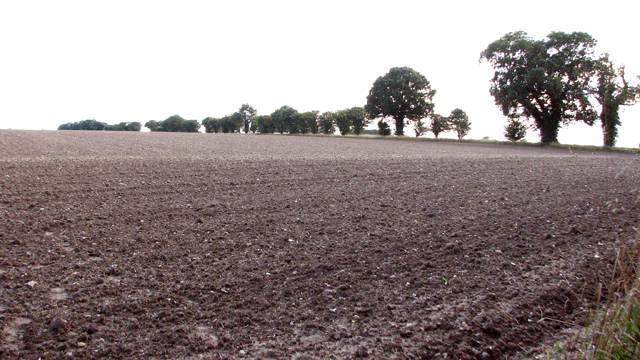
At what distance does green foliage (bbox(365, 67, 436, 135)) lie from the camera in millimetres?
52500

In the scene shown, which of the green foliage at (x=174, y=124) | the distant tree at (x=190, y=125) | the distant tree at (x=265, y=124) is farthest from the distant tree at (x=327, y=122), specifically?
the green foliage at (x=174, y=124)

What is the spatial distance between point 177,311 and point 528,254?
4744mm

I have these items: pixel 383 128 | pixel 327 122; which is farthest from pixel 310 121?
pixel 383 128

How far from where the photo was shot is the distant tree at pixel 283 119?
225 feet

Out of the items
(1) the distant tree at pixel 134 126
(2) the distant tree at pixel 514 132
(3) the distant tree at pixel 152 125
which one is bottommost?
(2) the distant tree at pixel 514 132

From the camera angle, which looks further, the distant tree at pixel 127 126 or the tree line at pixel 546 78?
the distant tree at pixel 127 126

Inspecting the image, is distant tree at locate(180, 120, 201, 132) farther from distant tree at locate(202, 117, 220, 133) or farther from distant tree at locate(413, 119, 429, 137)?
distant tree at locate(413, 119, 429, 137)

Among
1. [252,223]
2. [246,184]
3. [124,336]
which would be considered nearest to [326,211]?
[252,223]

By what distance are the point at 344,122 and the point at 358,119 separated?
2259 millimetres

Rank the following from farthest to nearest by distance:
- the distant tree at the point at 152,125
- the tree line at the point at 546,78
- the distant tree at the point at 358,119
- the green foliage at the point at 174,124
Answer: the green foliage at the point at 174,124, the distant tree at the point at 152,125, the distant tree at the point at 358,119, the tree line at the point at 546,78

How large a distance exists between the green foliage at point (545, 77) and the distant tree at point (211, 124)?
66.7 meters

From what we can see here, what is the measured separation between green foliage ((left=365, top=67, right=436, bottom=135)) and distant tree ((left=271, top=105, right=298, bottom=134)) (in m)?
17.7

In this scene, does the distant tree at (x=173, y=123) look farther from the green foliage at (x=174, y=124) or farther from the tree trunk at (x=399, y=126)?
the tree trunk at (x=399, y=126)

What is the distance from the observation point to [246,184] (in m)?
10.2
